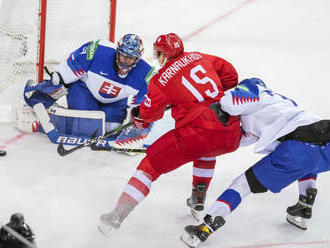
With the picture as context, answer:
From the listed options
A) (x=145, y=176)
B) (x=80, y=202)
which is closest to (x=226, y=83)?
(x=145, y=176)

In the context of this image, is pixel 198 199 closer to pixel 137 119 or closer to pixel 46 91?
pixel 137 119

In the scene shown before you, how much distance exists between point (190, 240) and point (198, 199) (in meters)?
0.38

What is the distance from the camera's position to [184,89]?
2771mm

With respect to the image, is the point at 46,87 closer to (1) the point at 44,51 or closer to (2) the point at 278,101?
(1) the point at 44,51

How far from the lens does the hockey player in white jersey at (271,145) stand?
2684mm

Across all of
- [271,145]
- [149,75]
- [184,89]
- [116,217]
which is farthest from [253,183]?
[149,75]

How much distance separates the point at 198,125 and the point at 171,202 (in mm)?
686

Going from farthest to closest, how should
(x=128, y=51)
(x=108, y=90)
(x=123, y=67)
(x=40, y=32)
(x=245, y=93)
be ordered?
(x=40, y=32)
(x=108, y=90)
(x=123, y=67)
(x=128, y=51)
(x=245, y=93)

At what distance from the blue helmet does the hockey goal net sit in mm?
599

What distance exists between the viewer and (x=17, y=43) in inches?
157

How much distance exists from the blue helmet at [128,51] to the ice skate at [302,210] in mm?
1244

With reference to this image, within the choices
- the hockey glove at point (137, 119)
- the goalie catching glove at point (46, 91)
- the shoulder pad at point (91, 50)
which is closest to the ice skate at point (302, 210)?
the hockey glove at point (137, 119)

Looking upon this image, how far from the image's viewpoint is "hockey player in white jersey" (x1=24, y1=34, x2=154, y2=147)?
3.71 metres

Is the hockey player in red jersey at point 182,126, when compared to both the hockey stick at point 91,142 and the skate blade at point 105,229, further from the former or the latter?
the hockey stick at point 91,142
